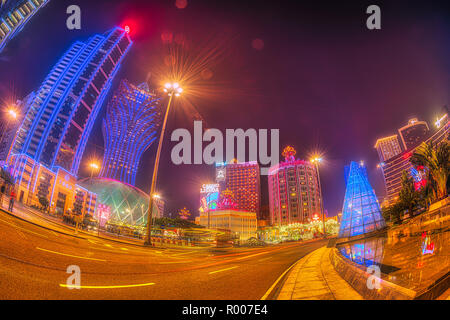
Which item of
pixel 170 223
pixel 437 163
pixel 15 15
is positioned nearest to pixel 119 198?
pixel 170 223

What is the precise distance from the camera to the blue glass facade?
317 feet

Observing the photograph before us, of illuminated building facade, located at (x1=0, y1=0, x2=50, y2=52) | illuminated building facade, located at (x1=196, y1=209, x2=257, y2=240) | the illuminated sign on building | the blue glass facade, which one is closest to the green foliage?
the illuminated sign on building

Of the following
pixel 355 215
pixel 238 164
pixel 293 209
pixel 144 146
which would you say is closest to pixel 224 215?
pixel 293 209

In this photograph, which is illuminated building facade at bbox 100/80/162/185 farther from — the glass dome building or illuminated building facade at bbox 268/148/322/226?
illuminated building facade at bbox 268/148/322/226

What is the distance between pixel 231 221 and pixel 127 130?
119 m

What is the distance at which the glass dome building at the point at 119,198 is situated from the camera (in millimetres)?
105250

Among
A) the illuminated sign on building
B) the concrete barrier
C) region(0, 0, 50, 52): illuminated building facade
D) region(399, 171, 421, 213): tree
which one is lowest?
the concrete barrier

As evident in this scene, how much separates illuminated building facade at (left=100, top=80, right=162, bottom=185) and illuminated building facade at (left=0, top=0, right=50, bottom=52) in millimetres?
112695

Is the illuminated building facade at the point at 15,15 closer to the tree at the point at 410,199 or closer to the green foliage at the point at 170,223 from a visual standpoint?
the green foliage at the point at 170,223

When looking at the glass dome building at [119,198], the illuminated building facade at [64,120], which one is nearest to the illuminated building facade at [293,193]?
the glass dome building at [119,198]

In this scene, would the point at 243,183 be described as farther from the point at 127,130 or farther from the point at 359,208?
the point at 359,208

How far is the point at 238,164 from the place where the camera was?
192125 millimetres

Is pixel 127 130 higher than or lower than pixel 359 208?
higher

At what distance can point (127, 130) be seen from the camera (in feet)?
552
